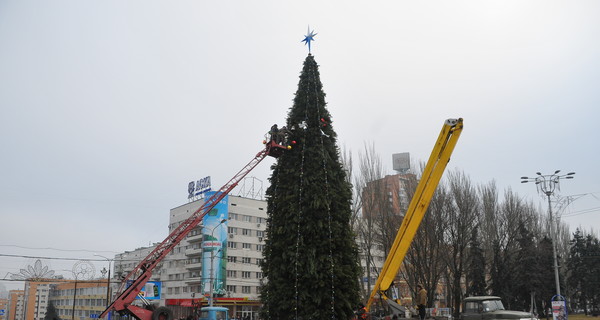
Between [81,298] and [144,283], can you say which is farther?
[81,298]

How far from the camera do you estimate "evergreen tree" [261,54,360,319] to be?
13.3 metres

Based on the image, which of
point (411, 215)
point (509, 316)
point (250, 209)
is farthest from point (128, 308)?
point (250, 209)

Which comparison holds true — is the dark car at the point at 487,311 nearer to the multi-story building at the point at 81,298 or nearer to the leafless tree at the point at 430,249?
the leafless tree at the point at 430,249

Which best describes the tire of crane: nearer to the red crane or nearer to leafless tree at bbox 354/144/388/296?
the red crane

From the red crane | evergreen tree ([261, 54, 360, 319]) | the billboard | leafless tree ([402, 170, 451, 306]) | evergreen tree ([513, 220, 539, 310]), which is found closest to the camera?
evergreen tree ([261, 54, 360, 319])

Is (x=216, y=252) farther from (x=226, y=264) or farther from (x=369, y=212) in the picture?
(x=369, y=212)

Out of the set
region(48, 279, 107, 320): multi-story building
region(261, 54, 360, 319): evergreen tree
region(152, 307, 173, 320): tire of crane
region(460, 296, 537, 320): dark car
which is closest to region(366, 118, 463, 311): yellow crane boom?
region(261, 54, 360, 319): evergreen tree

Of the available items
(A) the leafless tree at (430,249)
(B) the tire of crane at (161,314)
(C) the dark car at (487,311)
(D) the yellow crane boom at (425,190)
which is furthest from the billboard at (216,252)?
(D) the yellow crane boom at (425,190)

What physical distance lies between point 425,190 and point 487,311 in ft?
21.8

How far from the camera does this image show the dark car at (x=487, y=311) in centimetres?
1808

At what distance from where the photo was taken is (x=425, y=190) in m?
16.1

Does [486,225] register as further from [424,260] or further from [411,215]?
[411,215]

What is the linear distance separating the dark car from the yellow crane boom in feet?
16.3

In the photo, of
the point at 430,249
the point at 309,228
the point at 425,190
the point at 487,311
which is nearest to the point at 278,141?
the point at 309,228
